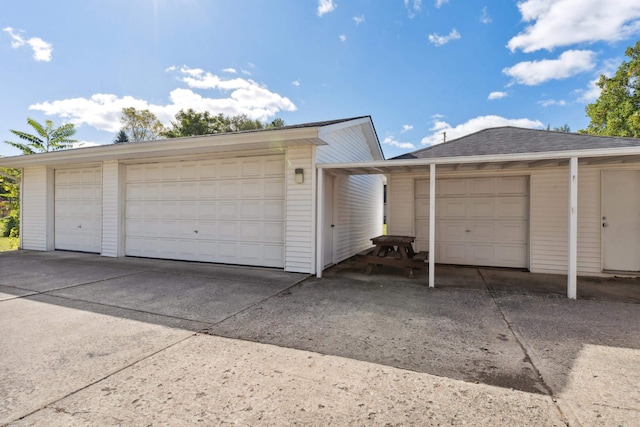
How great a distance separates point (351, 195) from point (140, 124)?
30704mm

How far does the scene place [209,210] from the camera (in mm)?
7641

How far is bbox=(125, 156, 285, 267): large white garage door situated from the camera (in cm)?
705

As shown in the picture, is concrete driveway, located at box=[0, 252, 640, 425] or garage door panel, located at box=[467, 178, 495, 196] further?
garage door panel, located at box=[467, 178, 495, 196]

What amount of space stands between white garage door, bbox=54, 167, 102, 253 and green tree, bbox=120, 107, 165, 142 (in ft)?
77.9

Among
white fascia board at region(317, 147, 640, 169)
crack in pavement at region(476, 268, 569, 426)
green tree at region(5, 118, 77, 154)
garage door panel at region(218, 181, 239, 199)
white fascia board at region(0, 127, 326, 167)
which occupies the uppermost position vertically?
green tree at region(5, 118, 77, 154)

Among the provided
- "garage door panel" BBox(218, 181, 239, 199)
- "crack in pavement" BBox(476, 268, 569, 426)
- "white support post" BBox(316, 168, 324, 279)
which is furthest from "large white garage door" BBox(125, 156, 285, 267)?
"crack in pavement" BBox(476, 268, 569, 426)

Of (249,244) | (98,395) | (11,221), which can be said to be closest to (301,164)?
(249,244)

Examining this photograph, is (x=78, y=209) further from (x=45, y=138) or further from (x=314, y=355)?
(x=314, y=355)

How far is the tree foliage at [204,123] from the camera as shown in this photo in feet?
89.4

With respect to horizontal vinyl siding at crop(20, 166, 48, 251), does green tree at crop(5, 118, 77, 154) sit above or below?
above

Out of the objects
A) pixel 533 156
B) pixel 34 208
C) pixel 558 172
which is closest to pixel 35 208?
pixel 34 208

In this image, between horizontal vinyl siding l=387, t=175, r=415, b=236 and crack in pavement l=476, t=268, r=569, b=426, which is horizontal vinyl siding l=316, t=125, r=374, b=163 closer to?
horizontal vinyl siding l=387, t=175, r=415, b=236

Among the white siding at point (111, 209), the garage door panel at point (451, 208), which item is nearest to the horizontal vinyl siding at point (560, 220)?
the garage door panel at point (451, 208)

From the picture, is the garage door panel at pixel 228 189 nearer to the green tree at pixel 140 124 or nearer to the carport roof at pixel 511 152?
the carport roof at pixel 511 152
